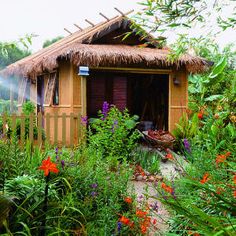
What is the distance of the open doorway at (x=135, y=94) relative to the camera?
14852mm

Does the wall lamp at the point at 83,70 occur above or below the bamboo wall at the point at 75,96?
above

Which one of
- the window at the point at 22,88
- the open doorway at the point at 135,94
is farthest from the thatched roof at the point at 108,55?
the window at the point at 22,88

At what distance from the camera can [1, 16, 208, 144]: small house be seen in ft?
40.4

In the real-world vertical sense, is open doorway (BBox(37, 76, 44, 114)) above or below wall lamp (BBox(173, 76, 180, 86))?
below

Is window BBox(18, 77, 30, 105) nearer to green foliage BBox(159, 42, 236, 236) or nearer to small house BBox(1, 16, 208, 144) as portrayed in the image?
small house BBox(1, 16, 208, 144)

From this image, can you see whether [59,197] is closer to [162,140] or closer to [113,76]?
[162,140]

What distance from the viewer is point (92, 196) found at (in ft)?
14.8

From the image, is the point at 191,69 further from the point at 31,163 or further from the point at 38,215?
the point at 38,215

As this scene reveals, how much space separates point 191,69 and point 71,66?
3.73 m

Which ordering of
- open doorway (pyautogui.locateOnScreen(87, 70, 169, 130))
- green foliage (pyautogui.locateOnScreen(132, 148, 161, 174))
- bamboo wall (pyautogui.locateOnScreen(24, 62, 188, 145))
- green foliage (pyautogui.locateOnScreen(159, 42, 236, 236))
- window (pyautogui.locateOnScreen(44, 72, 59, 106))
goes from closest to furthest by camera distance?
green foliage (pyautogui.locateOnScreen(159, 42, 236, 236)) < green foliage (pyautogui.locateOnScreen(132, 148, 161, 174)) < bamboo wall (pyautogui.locateOnScreen(24, 62, 188, 145)) < window (pyautogui.locateOnScreen(44, 72, 59, 106)) < open doorway (pyautogui.locateOnScreen(87, 70, 169, 130))

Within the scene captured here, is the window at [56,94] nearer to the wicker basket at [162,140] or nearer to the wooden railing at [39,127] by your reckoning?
the wooden railing at [39,127]

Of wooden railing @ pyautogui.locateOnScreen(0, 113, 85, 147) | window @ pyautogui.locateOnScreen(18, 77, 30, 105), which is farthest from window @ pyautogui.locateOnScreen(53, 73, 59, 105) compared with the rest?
window @ pyautogui.locateOnScreen(18, 77, 30, 105)

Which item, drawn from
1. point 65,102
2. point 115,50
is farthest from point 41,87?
point 115,50

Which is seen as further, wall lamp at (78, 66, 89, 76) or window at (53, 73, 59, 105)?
window at (53, 73, 59, 105)
